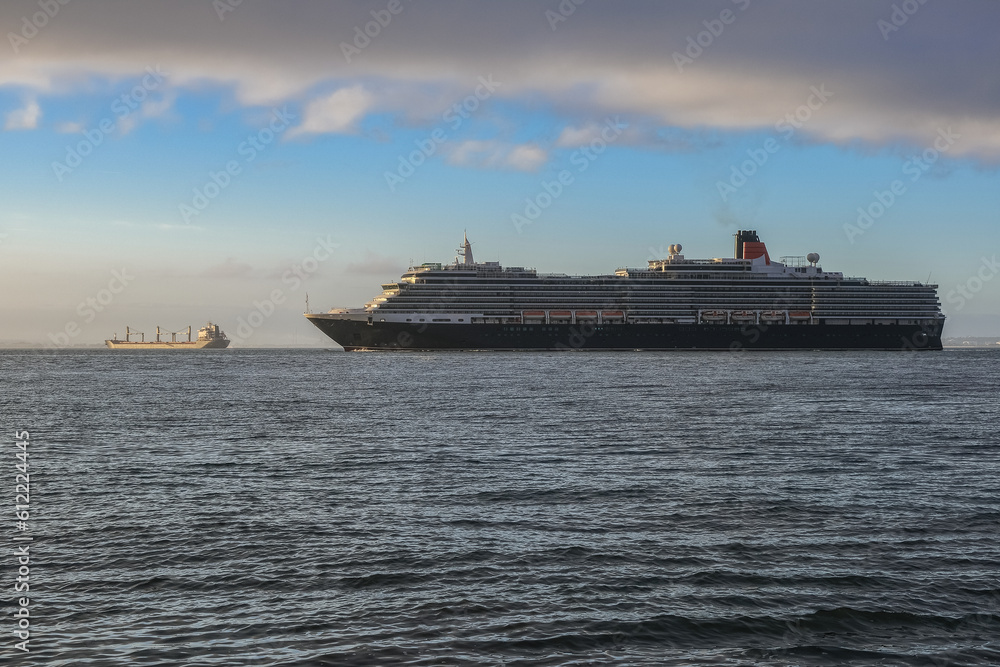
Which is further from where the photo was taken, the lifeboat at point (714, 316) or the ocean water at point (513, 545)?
the lifeboat at point (714, 316)

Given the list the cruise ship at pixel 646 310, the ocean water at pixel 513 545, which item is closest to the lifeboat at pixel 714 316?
the cruise ship at pixel 646 310

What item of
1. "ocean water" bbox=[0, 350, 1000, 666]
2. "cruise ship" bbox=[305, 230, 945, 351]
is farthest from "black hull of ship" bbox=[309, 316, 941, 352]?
"ocean water" bbox=[0, 350, 1000, 666]

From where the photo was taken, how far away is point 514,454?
28.5m

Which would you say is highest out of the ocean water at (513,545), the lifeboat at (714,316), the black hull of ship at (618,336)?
the lifeboat at (714,316)

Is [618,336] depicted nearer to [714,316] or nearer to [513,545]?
[714,316]

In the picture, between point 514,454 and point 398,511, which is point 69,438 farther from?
point 398,511

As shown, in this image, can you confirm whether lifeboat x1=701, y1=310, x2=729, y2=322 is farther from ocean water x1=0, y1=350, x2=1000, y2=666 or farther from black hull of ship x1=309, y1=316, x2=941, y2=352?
ocean water x1=0, y1=350, x2=1000, y2=666

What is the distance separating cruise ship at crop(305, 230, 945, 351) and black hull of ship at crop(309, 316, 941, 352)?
0.49 feet

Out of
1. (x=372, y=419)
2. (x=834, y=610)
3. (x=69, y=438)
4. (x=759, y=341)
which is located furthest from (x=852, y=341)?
(x=834, y=610)

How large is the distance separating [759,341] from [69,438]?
119m

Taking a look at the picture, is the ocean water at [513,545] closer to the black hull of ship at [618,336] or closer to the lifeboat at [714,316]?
the black hull of ship at [618,336]

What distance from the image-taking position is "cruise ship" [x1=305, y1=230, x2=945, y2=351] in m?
132

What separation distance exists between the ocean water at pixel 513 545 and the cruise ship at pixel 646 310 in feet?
313

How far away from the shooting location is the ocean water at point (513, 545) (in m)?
12.1
